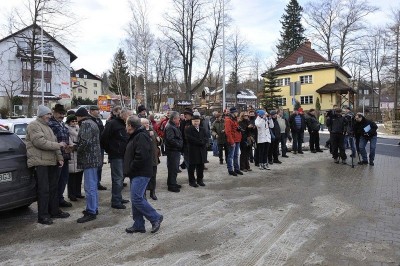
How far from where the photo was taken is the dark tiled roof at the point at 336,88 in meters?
47.4

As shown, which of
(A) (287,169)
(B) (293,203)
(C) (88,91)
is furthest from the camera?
(C) (88,91)

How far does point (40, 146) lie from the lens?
216 inches

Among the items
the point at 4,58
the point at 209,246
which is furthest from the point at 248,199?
the point at 4,58

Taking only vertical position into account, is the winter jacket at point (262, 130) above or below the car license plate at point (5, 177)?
above

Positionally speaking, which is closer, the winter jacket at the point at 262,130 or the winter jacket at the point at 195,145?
the winter jacket at the point at 195,145

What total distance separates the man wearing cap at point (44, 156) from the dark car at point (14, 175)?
0.23 meters

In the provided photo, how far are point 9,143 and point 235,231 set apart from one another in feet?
12.8

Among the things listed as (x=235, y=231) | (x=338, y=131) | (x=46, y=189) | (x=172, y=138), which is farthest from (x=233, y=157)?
(x=46, y=189)

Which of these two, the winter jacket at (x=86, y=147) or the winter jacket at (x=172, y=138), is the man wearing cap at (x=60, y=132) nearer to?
the winter jacket at (x=86, y=147)

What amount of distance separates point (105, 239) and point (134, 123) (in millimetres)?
1712

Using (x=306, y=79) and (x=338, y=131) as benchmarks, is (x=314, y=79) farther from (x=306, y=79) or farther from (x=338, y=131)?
(x=338, y=131)

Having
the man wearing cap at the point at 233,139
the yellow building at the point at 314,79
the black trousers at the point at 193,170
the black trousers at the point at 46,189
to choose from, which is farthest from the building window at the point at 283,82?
the black trousers at the point at 46,189

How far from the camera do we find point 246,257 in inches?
174

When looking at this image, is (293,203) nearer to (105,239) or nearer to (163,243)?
(163,243)
